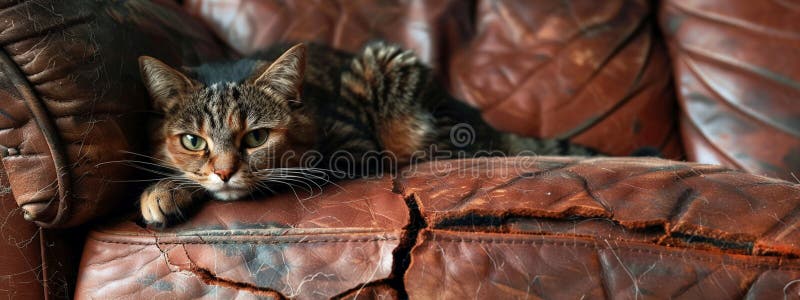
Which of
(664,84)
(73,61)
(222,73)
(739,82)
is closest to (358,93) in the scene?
(222,73)

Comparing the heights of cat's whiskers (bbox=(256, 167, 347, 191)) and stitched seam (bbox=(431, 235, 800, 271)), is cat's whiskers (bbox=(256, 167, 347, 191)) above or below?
below

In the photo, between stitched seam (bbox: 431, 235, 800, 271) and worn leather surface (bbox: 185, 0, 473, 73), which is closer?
stitched seam (bbox: 431, 235, 800, 271)

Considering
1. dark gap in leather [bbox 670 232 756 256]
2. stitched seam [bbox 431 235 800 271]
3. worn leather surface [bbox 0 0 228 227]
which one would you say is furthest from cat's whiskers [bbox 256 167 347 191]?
dark gap in leather [bbox 670 232 756 256]

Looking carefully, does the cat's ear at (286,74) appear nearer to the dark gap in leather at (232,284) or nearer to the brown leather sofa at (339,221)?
the brown leather sofa at (339,221)

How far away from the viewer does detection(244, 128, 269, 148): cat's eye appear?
3.85ft

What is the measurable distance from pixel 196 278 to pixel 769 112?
59.2 inches

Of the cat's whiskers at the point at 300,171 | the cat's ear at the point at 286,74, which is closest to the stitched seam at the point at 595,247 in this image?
the cat's whiskers at the point at 300,171

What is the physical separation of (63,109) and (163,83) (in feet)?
0.85

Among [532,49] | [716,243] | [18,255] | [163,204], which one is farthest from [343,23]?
[716,243]

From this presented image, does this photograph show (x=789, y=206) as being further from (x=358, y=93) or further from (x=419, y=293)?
(x=358, y=93)

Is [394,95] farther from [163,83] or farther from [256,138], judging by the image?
[163,83]

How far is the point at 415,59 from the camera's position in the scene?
1.60 meters

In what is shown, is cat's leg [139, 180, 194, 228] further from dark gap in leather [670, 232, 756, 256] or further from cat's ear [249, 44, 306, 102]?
dark gap in leather [670, 232, 756, 256]

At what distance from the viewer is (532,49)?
1.75m
